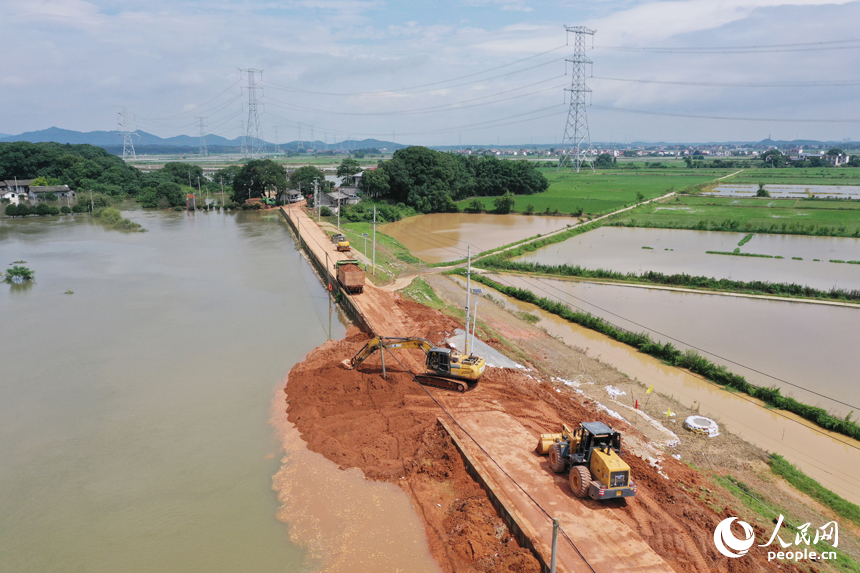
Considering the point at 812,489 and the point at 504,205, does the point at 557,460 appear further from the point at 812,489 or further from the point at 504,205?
the point at 504,205

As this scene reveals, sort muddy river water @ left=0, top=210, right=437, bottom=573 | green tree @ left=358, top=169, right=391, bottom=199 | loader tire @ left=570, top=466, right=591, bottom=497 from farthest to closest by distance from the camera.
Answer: green tree @ left=358, top=169, right=391, bottom=199
muddy river water @ left=0, top=210, right=437, bottom=573
loader tire @ left=570, top=466, right=591, bottom=497

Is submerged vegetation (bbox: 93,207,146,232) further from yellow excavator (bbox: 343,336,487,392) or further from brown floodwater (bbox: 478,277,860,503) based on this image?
brown floodwater (bbox: 478,277,860,503)

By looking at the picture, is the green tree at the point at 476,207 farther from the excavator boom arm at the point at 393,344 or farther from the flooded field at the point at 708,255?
the excavator boom arm at the point at 393,344

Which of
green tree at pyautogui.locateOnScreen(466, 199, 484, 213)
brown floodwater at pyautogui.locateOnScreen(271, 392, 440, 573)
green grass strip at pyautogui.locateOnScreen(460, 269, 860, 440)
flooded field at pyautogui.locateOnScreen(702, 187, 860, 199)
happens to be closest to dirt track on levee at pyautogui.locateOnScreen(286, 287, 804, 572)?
brown floodwater at pyautogui.locateOnScreen(271, 392, 440, 573)

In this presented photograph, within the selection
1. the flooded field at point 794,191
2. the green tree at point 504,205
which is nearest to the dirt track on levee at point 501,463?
the green tree at point 504,205

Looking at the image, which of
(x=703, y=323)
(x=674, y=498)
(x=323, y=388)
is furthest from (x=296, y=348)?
(x=703, y=323)

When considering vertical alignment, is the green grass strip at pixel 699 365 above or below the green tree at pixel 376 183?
below

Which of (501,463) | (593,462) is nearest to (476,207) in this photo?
(501,463)
